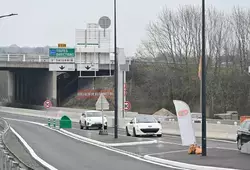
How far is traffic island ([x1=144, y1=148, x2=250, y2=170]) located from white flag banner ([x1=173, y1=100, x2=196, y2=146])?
0.66 meters

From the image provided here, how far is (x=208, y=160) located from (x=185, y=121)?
2.41 metres

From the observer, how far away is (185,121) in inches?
805

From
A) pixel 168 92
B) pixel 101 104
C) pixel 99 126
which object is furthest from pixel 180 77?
pixel 101 104

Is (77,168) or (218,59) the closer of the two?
(77,168)

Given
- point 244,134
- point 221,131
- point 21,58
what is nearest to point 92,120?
point 221,131

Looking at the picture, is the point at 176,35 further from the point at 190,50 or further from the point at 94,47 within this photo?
the point at 94,47

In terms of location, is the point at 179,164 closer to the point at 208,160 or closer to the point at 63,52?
the point at 208,160

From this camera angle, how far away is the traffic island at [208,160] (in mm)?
16859

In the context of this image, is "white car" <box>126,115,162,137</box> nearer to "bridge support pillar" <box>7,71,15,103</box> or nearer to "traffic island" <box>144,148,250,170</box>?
"traffic island" <box>144,148,250,170</box>

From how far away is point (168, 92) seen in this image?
8044 cm

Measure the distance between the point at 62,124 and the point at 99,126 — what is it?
561 centimetres

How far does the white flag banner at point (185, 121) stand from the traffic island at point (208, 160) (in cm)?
66

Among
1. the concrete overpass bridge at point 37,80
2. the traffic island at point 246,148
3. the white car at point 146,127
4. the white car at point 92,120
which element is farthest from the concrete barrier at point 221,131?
the concrete overpass bridge at point 37,80

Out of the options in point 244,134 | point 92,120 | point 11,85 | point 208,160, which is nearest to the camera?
point 208,160
